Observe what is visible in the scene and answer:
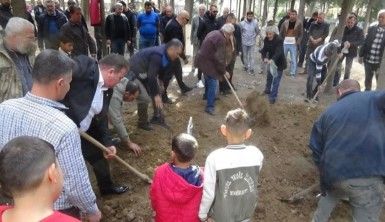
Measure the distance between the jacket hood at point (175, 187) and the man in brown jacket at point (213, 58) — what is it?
4.47 m

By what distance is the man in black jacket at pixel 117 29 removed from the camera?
348 inches

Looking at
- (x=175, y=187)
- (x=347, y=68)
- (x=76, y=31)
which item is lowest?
(x=347, y=68)

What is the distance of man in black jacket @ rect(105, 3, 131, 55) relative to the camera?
8828 millimetres

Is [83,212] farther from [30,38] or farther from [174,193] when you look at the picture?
[30,38]

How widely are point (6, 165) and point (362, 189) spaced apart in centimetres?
300

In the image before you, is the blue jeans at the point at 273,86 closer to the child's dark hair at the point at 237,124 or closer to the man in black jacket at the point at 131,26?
the man in black jacket at the point at 131,26

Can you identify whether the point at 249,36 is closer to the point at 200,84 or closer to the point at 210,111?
the point at 200,84

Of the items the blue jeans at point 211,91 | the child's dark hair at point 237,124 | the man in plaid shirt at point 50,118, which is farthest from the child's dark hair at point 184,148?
the blue jeans at point 211,91

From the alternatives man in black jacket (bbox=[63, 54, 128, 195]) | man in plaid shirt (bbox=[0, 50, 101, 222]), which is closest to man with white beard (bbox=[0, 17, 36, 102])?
man in black jacket (bbox=[63, 54, 128, 195])

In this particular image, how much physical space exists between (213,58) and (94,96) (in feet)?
13.6

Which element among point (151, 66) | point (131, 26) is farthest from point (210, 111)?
point (131, 26)

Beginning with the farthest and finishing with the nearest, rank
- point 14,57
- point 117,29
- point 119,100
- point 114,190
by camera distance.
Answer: point 117,29
point 119,100
point 114,190
point 14,57

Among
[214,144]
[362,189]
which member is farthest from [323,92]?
[362,189]

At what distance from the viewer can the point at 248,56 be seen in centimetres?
1093
